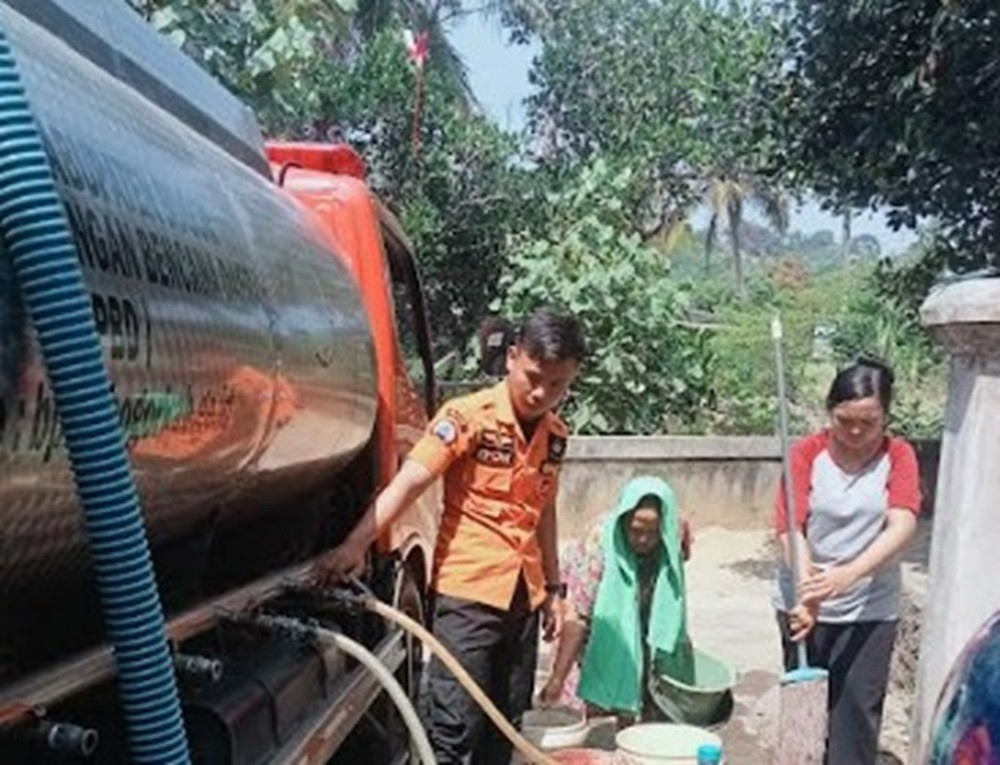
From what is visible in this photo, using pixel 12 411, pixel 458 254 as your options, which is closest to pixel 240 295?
pixel 12 411

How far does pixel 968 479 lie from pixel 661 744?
3.96 ft

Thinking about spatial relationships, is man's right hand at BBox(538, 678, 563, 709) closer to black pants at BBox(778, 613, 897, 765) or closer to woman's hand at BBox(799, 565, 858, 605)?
black pants at BBox(778, 613, 897, 765)

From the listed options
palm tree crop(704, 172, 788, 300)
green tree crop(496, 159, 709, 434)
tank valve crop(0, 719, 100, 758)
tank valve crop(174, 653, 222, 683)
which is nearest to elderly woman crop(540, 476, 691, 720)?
tank valve crop(174, 653, 222, 683)

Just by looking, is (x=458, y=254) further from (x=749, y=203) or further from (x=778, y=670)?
(x=749, y=203)

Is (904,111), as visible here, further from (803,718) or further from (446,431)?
(446,431)

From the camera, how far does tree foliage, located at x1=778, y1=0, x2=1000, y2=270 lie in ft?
21.5

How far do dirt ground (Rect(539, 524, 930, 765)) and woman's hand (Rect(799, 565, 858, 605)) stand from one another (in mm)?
1172

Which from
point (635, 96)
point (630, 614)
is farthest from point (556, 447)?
point (635, 96)

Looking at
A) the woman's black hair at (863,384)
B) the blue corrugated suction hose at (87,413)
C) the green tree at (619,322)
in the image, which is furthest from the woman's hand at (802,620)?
the green tree at (619,322)

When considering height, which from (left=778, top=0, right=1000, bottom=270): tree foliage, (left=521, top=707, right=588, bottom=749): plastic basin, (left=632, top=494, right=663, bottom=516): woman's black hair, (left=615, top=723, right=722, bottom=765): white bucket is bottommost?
(left=521, top=707, right=588, bottom=749): plastic basin

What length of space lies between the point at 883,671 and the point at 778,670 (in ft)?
8.78

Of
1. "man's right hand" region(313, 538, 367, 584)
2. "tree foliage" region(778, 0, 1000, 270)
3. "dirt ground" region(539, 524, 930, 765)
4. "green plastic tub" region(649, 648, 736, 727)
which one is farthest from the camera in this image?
"tree foliage" region(778, 0, 1000, 270)

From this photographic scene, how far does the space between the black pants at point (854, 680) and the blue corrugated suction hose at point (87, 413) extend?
9.78 ft

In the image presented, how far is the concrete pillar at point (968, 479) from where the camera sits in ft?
9.91
